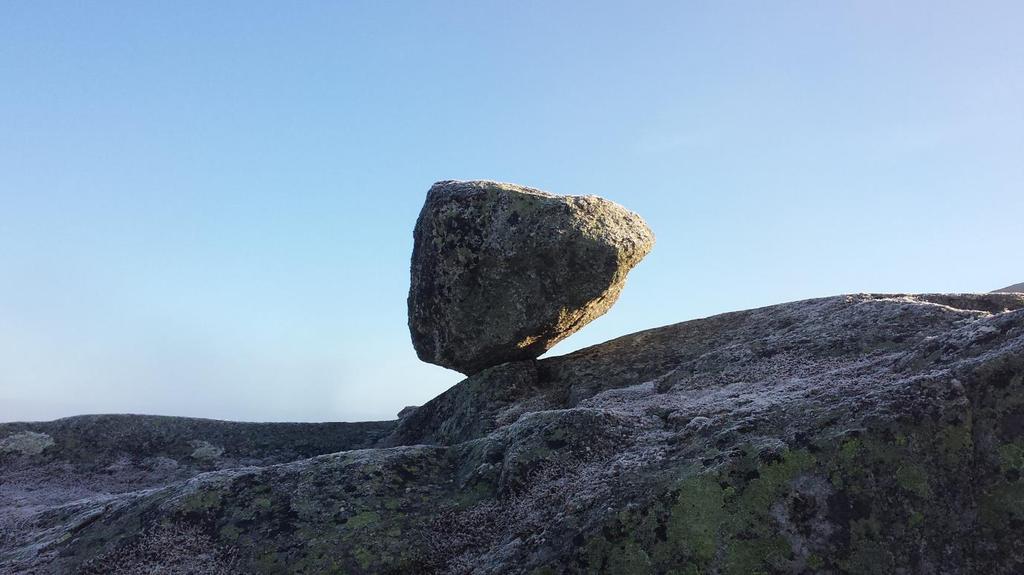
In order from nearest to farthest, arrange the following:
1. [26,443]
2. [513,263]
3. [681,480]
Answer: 1. [681,480]
2. [513,263]
3. [26,443]

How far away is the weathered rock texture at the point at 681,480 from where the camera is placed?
7914 mm

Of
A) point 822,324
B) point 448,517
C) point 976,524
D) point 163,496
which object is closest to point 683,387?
point 822,324

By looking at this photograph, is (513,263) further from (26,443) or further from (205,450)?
(26,443)

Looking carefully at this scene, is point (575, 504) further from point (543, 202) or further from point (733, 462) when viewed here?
point (543, 202)

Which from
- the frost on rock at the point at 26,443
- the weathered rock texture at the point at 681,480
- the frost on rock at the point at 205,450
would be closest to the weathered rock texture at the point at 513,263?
the weathered rock texture at the point at 681,480

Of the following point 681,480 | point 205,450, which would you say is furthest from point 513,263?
point 205,450

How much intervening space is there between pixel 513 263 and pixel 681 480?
37.7ft

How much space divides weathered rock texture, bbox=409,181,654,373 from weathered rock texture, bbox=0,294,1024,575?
5.10ft

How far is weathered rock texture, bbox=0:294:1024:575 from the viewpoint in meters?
7.91

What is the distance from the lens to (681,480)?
29.6 feet

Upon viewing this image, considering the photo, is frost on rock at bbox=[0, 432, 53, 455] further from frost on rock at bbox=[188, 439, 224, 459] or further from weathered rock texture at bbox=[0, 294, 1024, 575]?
frost on rock at bbox=[188, 439, 224, 459]

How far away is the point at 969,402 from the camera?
8430 millimetres

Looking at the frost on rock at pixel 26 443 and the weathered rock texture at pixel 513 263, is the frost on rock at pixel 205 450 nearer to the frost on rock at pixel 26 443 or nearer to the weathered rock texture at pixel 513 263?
the frost on rock at pixel 26 443

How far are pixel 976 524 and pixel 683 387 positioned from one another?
845 cm
